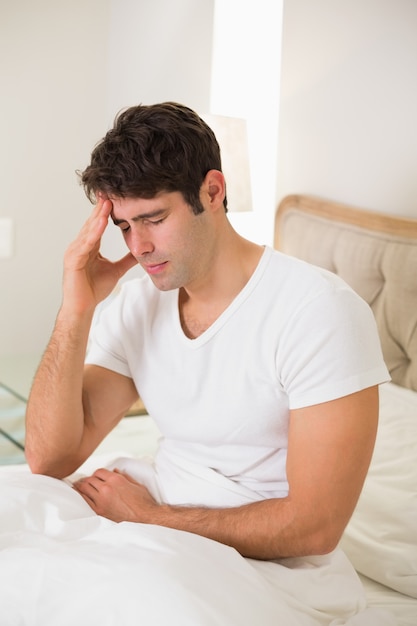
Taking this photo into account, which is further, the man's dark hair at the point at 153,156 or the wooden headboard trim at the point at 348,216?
the wooden headboard trim at the point at 348,216

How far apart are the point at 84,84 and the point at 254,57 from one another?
0.91 m

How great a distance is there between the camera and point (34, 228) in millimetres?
3498

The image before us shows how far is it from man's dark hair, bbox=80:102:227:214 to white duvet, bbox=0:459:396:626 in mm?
540

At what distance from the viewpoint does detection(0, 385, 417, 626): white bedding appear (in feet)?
3.56

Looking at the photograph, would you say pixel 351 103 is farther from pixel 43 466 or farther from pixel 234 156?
pixel 43 466

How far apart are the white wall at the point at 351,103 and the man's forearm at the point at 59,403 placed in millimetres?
1043

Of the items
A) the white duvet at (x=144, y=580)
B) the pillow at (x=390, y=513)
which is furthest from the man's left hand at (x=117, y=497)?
the pillow at (x=390, y=513)

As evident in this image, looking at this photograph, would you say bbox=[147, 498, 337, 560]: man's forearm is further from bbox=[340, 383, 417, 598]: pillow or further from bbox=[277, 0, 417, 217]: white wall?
bbox=[277, 0, 417, 217]: white wall

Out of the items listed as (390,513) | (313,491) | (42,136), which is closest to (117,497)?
(313,491)

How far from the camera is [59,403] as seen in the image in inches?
60.7

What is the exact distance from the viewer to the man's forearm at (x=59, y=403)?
5.07 feet

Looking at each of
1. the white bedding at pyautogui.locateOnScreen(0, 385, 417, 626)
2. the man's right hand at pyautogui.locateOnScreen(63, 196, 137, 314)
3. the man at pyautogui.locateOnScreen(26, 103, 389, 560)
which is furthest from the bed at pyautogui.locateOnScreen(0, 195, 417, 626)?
the man's right hand at pyautogui.locateOnScreen(63, 196, 137, 314)

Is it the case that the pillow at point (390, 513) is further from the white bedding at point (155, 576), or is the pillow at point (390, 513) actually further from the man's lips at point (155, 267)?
the man's lips at point (155, 267)

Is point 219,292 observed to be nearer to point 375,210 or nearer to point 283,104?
point 375,210
